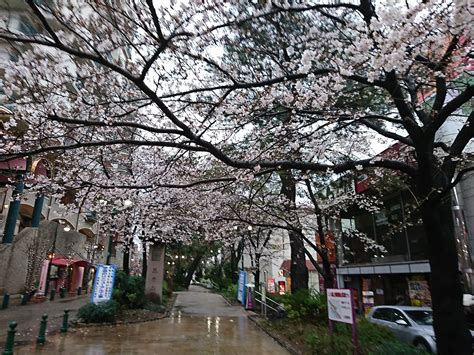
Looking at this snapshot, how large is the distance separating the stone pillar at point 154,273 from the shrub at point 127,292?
2139 millimetres

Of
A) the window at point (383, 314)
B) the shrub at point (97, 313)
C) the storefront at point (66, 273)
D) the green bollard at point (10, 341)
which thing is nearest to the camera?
the green bollard at point (10, 341)

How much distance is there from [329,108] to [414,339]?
695 centimetres

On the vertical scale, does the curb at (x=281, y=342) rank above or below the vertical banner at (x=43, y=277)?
below

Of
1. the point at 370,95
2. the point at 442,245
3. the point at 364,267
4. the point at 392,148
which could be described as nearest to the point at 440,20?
the point at 442,245

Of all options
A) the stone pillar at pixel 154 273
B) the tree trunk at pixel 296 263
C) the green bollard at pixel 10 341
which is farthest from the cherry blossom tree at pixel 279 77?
the stone pillar at pixel 154 273

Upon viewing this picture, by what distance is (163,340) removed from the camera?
9.39 m

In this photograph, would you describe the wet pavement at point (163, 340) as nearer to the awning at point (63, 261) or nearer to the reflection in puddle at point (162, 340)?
the reflection in puddle at point (162, 340)

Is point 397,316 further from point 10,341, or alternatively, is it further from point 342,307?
point 10,341

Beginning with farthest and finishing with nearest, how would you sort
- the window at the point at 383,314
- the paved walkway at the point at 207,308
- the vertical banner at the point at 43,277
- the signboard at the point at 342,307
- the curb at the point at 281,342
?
the vertical banner at the point at 43,277
the paved walkway at the point at 207,308
the window at the point at 383,314
the curb at the point at 281,342
the signboard at the point at 342,307

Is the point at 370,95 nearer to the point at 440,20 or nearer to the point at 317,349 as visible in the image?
the point at 440,20

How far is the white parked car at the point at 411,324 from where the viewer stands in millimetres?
8609

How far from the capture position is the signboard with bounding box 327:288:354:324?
21.7ft

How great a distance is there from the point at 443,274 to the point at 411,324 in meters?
5.40

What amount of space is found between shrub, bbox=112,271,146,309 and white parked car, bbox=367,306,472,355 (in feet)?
32.2
